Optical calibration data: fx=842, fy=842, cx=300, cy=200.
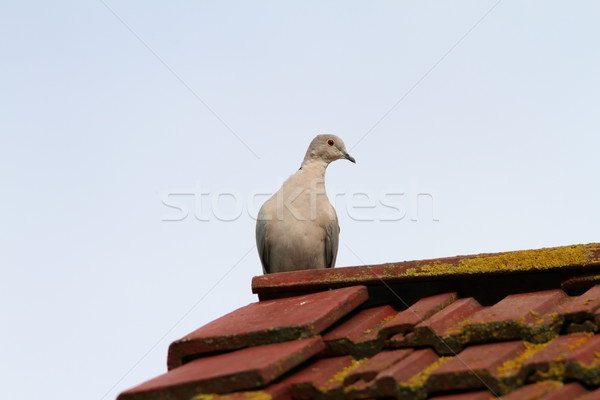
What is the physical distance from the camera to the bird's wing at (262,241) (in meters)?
6.74

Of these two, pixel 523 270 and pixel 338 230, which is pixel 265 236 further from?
pixel 523 270

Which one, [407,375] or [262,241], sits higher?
[262,241]

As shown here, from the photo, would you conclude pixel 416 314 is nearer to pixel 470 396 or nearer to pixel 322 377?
pixel 322 377

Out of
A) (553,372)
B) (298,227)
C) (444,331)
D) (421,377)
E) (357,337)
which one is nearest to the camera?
(553,372)

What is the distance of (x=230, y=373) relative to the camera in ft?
8.29

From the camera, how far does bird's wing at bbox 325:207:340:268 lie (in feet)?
22.3

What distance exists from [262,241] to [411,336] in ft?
13.2

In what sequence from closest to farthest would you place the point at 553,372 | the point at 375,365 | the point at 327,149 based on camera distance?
the point at 553,372, the point at 375,365, the point at 327,149

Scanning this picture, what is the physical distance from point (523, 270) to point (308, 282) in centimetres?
90

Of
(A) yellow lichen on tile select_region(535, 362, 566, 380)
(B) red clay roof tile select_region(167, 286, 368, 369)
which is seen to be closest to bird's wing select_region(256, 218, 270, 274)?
(B) red clay roof tile select_region(167, 286, 368, 369)

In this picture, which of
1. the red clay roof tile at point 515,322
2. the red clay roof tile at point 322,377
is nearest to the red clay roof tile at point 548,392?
the red clay roof tile at point 515,322

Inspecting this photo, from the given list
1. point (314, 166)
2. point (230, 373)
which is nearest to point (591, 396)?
point (230, 373)

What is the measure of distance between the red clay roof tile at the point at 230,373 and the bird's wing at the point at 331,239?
12.9ft

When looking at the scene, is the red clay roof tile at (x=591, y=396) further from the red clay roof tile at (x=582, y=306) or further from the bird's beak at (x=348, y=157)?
the bird's beak at (x=348, y=157)
